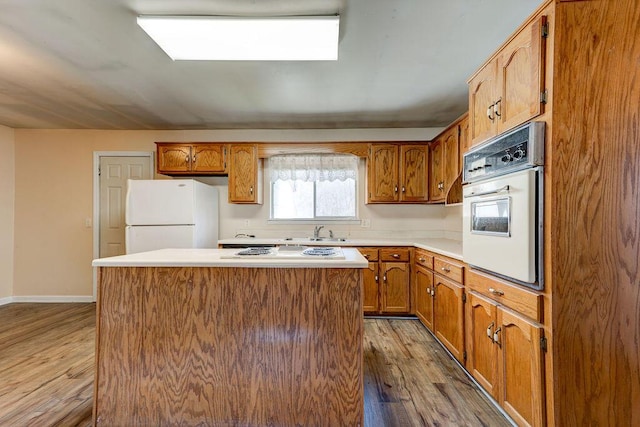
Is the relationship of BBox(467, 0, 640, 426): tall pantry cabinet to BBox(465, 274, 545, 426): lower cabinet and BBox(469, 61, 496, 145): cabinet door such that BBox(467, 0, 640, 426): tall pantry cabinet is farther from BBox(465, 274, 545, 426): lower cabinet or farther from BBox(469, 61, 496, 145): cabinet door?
BBox(469, 61, 496, 145): cabinet door

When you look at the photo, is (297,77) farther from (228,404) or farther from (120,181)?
(120,181)

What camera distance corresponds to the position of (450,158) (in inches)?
121

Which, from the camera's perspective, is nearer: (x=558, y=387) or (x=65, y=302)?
(x=558, y=387)

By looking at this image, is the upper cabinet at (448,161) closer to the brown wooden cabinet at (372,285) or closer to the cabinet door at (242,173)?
the brown wooden cabinet at (372,285)

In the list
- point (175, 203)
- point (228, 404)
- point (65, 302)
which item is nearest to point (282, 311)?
point (228, 404)

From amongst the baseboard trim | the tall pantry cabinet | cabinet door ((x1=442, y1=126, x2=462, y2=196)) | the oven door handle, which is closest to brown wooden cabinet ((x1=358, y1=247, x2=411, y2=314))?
cabinet door ((x1=442, y1=126, x2=462, y2=196))

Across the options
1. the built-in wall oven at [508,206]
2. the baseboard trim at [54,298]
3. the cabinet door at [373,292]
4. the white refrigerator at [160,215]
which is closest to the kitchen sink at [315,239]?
the cabinet door at [373,292]

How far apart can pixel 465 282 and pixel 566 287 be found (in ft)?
3.00

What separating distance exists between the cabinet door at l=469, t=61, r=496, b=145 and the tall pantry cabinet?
48 cm

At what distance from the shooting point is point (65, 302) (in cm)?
407

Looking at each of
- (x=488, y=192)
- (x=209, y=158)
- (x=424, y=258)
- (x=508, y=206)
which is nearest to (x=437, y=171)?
(x=424, y=258)

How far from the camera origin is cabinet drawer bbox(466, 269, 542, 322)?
1375 millimetres

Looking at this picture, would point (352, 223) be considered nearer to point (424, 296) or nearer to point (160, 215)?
point (424, 296)

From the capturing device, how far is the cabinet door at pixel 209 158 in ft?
12.3
